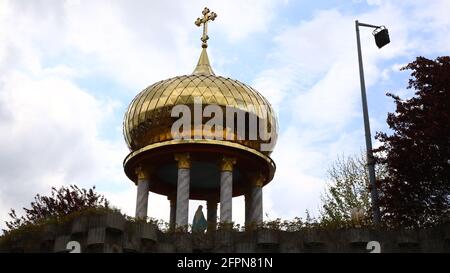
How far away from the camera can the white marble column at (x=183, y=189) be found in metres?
23.1

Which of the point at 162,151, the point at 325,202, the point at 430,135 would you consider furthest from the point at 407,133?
the point at 325,202

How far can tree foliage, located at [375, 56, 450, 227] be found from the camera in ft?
50.9

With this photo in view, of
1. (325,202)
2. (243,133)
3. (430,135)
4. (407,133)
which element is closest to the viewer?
(430,135)

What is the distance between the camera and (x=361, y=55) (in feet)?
62.4

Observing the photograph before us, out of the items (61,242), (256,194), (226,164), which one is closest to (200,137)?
(226,164)

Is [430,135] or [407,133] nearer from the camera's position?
[430,135]

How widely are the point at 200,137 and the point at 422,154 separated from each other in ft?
34.6

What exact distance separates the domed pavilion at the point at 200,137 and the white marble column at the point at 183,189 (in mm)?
39

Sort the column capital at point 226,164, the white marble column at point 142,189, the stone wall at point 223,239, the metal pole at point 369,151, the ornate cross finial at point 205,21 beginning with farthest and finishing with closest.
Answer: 1. the ornate cross finial at point 205,21
2. the white marble column at point 142,189
3. the column capital at point 226,164
4. the metal pole at point 369,151
5. the stone wall at point 223,239

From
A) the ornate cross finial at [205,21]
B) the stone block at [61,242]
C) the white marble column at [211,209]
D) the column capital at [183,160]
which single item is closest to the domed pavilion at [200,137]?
the column capital at [183,160]

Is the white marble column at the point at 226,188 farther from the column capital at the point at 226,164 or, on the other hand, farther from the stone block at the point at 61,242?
the stone block at the point at 61,242

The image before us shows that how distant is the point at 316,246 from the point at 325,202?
18.0m
